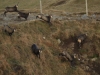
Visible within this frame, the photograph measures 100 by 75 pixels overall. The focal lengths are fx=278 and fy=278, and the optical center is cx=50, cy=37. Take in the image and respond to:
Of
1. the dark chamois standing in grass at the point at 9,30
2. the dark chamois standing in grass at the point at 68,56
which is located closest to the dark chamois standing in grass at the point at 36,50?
the dark chamois standing in grass at the point at 9,30

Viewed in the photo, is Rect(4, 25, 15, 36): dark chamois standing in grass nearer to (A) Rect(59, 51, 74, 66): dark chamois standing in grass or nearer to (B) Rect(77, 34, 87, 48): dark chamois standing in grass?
(A) Rect(59, 51, 74, 66): dark chamois standing in grass

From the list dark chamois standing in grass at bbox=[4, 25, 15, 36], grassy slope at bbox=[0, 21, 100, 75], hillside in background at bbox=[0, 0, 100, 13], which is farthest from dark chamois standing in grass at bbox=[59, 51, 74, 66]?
hillside in background at bbox=[0, 0, 100, 13]

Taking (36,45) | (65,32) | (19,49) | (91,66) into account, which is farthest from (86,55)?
(19,49)

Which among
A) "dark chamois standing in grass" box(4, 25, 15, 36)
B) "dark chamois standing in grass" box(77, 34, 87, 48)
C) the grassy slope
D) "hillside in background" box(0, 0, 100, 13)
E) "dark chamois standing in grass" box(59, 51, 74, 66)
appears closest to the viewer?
the grassy slope

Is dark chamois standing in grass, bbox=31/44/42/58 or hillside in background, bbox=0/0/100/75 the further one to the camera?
dark chamois standing in grass, bbox=31/44/42/58

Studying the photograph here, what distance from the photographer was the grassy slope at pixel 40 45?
1995 centimetres

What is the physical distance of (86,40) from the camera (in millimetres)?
26688

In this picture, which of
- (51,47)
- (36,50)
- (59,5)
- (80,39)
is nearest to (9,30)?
(36,50)

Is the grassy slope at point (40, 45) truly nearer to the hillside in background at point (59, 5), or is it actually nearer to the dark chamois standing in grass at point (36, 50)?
the dark chamois standing in grass at point (36, 50)

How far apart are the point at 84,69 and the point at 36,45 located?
4553mm

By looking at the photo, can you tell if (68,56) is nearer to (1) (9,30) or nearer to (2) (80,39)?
(2) (80,39)

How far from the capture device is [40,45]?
23.9 m

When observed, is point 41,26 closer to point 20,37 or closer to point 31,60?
point 20,37

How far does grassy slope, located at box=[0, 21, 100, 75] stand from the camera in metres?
20.0
